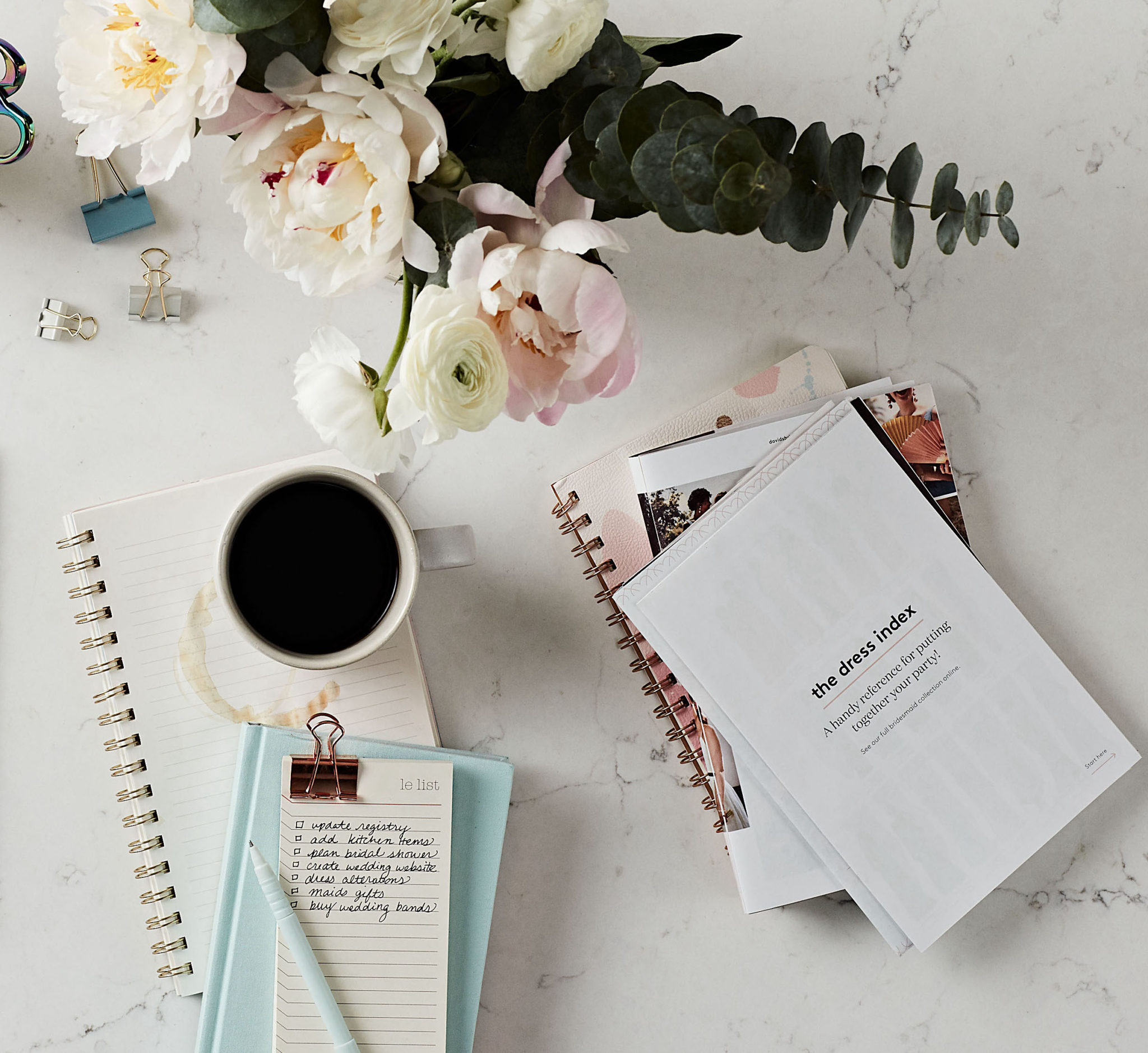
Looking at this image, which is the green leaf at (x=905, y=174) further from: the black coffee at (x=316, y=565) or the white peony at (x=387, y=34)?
the black coffee at (x=316, y=565)

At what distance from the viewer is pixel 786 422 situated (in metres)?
0.73

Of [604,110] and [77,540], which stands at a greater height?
[604,110]

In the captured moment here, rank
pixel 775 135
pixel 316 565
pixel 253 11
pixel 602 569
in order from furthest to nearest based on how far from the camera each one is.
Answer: pixel 602 569, pixel 316 565, pixel 775 135, pixel 253 11

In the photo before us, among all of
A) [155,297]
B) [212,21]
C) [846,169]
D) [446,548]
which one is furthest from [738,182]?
[155,297]

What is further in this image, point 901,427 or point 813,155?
point 901,427

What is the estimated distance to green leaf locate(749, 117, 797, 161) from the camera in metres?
0.47

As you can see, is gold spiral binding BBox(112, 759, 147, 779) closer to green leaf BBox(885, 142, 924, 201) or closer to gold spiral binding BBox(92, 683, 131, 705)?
gold spiral binding BBox(92, 683, 131, 705)

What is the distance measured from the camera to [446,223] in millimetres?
439

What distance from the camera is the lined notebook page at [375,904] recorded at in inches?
27.0

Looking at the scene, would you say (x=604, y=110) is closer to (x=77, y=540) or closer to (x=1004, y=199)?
(x=1004, y=199)

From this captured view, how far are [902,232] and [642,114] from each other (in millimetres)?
173

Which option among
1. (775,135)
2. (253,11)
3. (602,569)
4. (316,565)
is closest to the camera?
(253,11)

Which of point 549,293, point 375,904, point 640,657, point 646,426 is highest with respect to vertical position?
point 549,293

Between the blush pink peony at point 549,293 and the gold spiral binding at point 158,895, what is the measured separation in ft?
1.62
